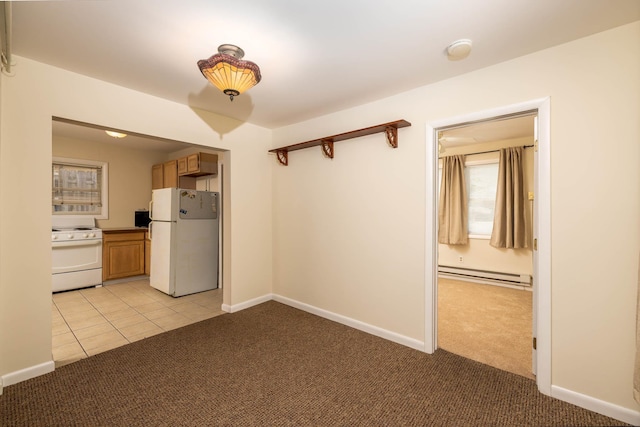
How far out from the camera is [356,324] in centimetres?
294

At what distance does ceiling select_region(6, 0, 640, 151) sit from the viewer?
59.7 inches

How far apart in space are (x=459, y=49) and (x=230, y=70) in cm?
148

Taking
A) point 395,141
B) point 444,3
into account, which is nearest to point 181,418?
point 395,141

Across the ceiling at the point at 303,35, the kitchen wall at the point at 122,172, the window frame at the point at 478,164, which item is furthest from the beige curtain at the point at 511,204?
the kitchen wall at the point at 122,172

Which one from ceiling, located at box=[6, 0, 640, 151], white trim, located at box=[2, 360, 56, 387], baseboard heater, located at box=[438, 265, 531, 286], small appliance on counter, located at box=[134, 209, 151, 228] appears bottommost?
white trim, located at box=[2, 360, 56, 387]

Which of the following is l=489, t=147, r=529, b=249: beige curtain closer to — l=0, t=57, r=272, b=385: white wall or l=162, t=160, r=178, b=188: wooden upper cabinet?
l=0, t=57, r=272, b=385: white wall

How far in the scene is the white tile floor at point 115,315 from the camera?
2607 mm

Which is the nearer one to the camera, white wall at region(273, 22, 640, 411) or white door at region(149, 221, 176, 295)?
white wall at region(273, 22, 640, 411)

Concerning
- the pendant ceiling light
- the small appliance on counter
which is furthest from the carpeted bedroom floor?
the small appliance on counter

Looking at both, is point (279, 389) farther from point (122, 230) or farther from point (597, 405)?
point (122, 230)

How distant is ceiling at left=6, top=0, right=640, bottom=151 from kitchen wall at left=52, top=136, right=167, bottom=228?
10.8 feet

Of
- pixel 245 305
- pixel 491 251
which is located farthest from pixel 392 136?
pixel 491 251

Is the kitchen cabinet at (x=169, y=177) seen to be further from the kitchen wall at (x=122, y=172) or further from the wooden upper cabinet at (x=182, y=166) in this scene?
the kitchen wall at (x=122, y=172)

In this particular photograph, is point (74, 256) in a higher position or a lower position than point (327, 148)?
lower
